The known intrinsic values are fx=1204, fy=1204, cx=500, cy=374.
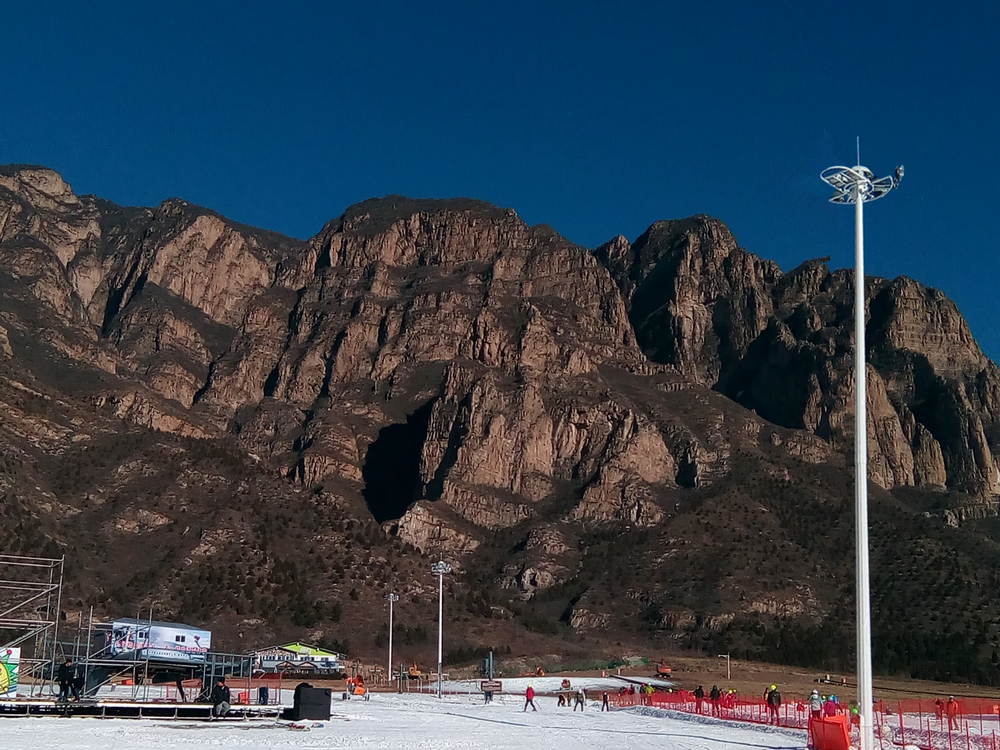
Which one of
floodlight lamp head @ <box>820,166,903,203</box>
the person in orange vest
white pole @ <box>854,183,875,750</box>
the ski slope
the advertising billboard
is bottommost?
the ski slope

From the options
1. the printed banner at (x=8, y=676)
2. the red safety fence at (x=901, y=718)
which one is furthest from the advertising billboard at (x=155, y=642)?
the red safety fence at (x=901, y=718)

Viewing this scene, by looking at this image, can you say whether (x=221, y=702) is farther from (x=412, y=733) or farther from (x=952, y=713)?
(x=952, y=713)

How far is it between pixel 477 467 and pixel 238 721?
118 metres

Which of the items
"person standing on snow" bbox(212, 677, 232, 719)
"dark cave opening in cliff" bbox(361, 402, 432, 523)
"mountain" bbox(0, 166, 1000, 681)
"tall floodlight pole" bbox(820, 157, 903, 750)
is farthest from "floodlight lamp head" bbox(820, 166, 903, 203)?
"dark cave opening in cliff" bbox(361, 402, 432, 523)

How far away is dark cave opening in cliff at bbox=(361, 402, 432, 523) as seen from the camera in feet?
538

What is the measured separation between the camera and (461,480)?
159750 mm

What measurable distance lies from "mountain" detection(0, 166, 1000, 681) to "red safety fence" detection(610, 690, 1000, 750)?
153 feet

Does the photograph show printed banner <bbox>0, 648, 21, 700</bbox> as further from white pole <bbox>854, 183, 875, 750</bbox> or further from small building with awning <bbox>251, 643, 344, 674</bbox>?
small building with awning <bbox>251, 643, 344, 674</bbox>

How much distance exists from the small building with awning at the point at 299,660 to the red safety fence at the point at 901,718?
25.2 m

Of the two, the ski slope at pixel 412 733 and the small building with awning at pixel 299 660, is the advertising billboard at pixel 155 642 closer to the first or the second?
the ski slope at pixel 412 733

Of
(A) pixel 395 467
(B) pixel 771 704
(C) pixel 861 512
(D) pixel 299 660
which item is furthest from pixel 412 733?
(A) pixel 395 467

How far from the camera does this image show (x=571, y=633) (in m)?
129

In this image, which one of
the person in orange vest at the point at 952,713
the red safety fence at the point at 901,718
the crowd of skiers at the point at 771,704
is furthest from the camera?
the person in orange vest at the point at 952,713

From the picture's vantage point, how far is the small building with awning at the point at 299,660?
3398 inches
